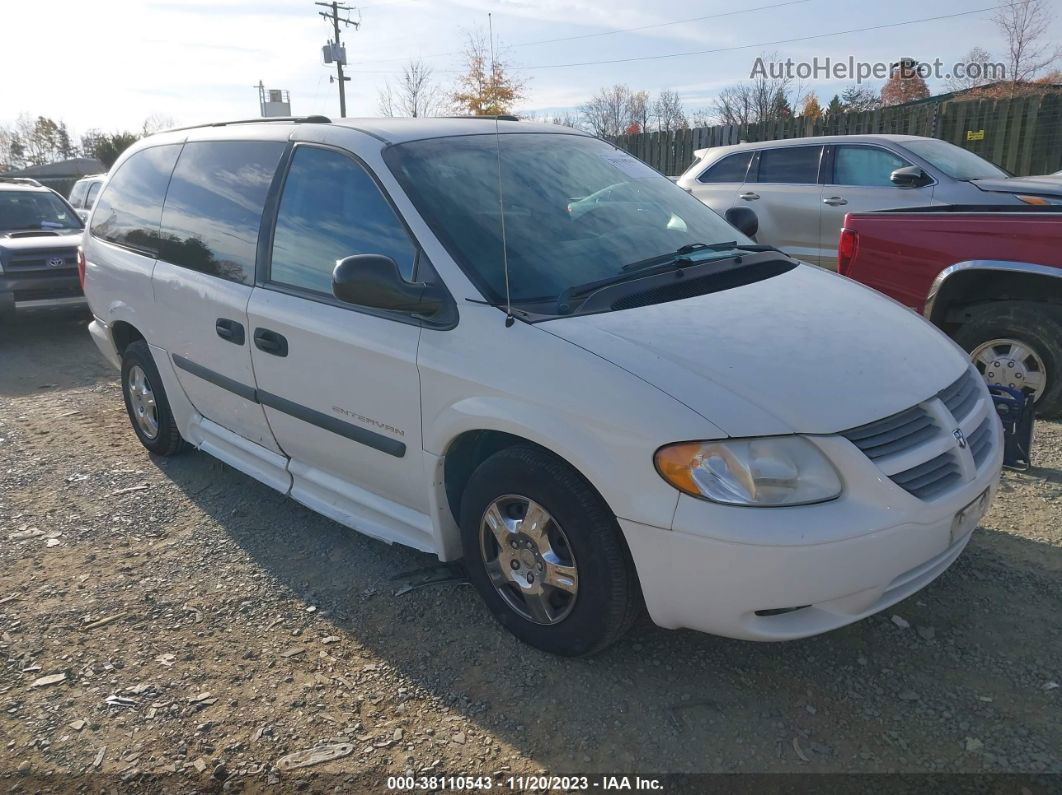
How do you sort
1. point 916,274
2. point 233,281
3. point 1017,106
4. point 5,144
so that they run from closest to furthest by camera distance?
point 233,281 < point 916,274 < point 1017,106 < point 5,144

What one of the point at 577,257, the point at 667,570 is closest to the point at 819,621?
the point at 667,570

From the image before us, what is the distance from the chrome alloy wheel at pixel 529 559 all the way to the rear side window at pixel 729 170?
7538 mm

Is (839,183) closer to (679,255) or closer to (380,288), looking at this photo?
(679,255)

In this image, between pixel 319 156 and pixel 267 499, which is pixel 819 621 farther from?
pixel 267 499

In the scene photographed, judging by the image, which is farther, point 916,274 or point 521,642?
point 916,274

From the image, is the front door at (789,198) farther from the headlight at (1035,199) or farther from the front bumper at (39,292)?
the front bumper at (39,292)

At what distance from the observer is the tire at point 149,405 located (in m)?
4.80

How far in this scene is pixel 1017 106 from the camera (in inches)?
533

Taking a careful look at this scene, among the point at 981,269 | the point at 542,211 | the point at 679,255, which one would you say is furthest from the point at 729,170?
the point at 542,211

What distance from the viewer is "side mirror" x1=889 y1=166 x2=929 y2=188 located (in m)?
7.85

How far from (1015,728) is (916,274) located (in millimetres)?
3213

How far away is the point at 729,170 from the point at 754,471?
7.94m

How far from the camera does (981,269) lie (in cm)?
475

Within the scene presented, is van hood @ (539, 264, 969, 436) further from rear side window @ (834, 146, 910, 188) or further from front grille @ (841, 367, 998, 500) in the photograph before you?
rear side window @ (834, 146, 910, 188)
